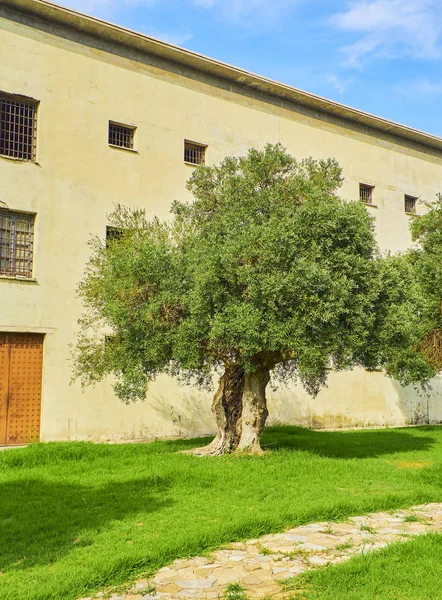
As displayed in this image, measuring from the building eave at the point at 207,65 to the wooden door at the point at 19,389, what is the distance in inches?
361

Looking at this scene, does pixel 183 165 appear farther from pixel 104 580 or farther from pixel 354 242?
pixel 104 580

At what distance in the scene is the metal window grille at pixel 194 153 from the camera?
2062cm

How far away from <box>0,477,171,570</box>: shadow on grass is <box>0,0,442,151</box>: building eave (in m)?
13.2

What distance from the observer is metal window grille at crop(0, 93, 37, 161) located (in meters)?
17.2

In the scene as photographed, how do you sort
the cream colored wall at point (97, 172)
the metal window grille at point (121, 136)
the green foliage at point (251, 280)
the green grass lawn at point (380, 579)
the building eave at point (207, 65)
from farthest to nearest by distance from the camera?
the metal window grille at point (121, 136)
the building eave at point (207, 65)
the cream colored wall at point (97, 172)
the green foliage at point (251, 280)
the green grass lawn at point (380, 579)

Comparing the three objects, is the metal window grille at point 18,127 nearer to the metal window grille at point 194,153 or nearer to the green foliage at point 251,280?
the green foliage at point 251,280

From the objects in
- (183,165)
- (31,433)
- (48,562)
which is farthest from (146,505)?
(183,165)

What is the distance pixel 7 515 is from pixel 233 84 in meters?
17.0

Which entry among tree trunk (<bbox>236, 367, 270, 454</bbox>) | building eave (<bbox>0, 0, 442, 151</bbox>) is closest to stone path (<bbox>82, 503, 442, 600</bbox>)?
tree trunk (<bbox>236, 367, 270, 454</bbox>)

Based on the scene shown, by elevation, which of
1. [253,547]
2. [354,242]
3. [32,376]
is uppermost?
[354,242]

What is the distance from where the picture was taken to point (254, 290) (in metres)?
12.4

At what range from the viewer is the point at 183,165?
20.2 meters

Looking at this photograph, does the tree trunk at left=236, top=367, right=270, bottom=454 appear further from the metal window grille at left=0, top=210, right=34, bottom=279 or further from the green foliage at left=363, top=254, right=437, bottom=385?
the metal window grille at left=0, top=210, right=34, bottom=279

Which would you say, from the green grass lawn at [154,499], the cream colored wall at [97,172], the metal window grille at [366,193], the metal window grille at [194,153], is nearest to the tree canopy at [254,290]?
the green grass lawn at [154,499]
